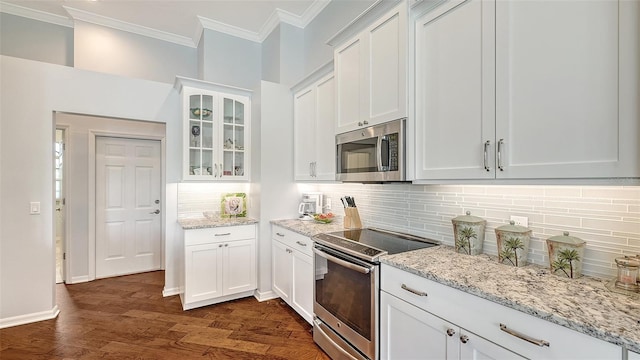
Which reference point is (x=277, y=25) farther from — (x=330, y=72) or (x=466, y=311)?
(x=466, y=311)

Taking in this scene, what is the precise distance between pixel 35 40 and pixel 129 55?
0.96 meters

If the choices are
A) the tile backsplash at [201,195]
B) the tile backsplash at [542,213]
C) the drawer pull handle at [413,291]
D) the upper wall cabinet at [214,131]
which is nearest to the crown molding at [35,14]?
the upper wall cabinet at [214,131]

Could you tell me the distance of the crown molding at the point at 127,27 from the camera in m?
3.36

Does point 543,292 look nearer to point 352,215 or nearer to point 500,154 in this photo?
point 500,154

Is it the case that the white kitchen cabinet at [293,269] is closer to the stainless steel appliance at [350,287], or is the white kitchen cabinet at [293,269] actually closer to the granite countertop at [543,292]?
the stainless steel appliance at [350,287]

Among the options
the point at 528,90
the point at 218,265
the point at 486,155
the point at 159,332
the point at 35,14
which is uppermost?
the point at 35,14

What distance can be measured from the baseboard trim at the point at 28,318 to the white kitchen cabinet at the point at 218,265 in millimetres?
1185

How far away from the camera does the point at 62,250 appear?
379 cm

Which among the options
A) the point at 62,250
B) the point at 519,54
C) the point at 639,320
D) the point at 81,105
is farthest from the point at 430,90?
the point at 62,250

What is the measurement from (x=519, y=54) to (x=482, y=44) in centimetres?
20

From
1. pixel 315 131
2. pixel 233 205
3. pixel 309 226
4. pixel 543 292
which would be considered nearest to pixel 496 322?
pixel 543 292

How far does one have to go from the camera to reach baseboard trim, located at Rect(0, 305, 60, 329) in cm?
261

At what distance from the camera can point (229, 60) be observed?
3.80 m

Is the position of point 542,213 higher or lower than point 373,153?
lower
